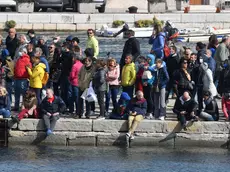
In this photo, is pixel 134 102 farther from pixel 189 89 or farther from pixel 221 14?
pixel 221 14

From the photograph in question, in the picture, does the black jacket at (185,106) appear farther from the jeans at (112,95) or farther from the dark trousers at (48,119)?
the dark trousers at (48,119)

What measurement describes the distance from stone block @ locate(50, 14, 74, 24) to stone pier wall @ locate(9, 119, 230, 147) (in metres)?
37.9

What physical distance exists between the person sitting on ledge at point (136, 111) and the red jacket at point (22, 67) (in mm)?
2736

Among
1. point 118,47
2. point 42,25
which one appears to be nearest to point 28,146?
point 118,47

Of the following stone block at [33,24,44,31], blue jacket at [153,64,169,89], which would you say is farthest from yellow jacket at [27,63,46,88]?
stone block at [33,24,44,31]

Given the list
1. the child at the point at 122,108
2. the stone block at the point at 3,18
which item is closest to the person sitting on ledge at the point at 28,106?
the child at the point at 122,108

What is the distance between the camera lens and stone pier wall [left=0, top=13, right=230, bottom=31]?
6209 centimetres

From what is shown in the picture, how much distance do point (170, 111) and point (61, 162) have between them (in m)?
4.07

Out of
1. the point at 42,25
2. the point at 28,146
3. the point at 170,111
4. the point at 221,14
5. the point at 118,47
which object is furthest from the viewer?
the point at 221,14

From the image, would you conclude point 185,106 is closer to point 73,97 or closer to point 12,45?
point 73,97

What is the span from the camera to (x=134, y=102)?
79.5 feet

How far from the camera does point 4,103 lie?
2461 centimetres

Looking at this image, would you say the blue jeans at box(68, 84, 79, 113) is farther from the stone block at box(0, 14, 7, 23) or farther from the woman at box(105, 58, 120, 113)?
the stone block at box(0, 14, 7, 23)

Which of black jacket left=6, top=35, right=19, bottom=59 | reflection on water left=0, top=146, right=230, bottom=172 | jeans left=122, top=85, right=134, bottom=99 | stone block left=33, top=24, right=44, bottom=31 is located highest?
black jacket left=6, top=35, right=19, bottom=59
